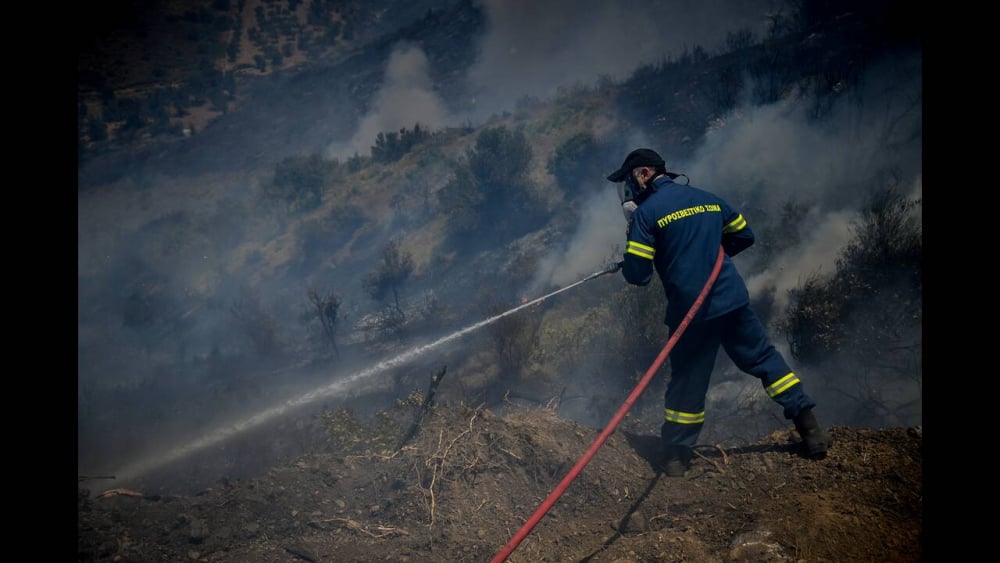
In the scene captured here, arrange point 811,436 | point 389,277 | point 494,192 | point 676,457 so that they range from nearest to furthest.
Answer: point 811,436
point 676,457
point 389,277
point 494,192

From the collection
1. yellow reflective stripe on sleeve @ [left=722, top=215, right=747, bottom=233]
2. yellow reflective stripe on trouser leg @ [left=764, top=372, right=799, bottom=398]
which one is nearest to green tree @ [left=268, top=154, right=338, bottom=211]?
yellow reflective stripe on sleeve @ [left=722, top=215, right=747, bottom=233]

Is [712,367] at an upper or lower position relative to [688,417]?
upper

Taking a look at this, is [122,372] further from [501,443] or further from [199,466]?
[501,443]

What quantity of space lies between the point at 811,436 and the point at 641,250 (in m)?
1.65

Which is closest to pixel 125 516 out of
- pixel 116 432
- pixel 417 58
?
pixel 116 432

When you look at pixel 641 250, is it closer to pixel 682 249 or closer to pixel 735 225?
pixel 682 249

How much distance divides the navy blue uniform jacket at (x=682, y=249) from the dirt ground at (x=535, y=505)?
117 centimetres

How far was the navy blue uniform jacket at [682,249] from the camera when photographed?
3.35m

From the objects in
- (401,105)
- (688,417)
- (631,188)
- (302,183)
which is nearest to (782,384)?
(688,417)

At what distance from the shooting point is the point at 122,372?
13188 millimetres

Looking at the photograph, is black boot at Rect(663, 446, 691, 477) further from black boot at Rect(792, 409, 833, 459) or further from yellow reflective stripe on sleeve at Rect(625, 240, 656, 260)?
yellow reflective stripe on sleeve at Rect(625, 240, 656, 260)

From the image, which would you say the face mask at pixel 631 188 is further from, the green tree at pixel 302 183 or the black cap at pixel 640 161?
the green tree at pixel 302 183

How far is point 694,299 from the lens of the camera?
10.9 feet

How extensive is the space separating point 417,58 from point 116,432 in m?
28.9
